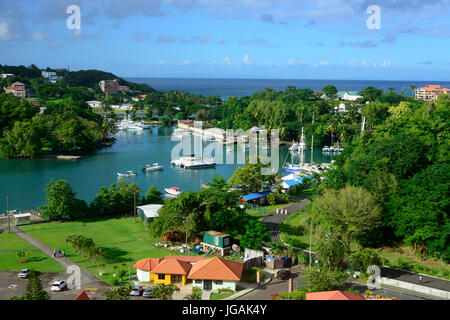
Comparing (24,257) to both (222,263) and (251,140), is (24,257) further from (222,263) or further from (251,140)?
(251,140)

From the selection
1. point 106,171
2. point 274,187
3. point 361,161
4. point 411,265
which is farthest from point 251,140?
point 411,265

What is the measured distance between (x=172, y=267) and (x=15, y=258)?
690cm

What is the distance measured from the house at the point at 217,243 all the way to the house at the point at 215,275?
9.83 feet

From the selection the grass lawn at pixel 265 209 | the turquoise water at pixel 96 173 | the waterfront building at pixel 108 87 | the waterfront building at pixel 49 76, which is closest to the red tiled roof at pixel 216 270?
the grass lawn at pixel 265 209

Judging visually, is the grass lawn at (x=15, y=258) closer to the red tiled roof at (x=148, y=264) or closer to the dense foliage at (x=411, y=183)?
the red tiled roof at (x=148, y=264)

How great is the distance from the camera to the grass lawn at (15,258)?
1567 cm

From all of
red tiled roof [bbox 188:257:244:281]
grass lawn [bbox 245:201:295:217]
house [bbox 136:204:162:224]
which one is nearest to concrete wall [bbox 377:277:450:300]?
red tiled roof [bbox 188:257:244:281]

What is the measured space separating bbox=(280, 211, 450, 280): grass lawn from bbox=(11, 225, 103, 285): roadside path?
8123 millimetres

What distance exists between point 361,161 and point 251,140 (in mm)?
32704

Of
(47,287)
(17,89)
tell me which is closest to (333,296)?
(47,287)

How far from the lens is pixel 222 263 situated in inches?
559

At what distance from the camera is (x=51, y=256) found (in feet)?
55.7

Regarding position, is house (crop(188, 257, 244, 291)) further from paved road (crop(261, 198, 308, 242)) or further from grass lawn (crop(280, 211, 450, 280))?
paved road (crop(261, 198, 308, 242))

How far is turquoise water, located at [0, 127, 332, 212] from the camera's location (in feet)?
96.7
